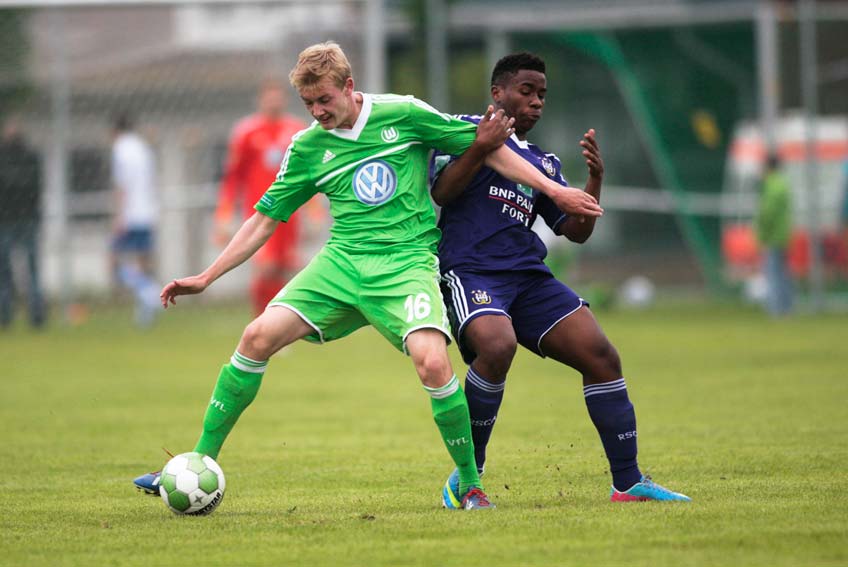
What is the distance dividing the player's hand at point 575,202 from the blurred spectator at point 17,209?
1377 centimetres

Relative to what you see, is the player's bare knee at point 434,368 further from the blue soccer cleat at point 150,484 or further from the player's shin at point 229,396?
the blue soccer cleat at point 150,484

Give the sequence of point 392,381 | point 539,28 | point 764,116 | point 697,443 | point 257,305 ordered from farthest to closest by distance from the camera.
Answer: point 539,28, point 764,116, point 257,305, point 392,381, point 697,443

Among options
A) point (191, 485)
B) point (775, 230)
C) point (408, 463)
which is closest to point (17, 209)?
point (775, 230)

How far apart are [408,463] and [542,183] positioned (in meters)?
2.22

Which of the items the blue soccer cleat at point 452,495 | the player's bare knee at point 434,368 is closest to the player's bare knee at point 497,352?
the player's bare knee at point 434,368

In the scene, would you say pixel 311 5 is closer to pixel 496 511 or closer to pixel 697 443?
pixel 697 443

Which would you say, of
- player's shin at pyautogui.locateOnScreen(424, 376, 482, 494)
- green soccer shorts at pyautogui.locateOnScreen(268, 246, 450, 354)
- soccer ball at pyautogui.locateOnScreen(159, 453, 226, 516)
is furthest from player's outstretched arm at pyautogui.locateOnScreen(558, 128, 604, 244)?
soccer ball at pyautogui.locateOnScreen(159, 453, 226, 516)

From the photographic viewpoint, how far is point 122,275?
18469 millimetres

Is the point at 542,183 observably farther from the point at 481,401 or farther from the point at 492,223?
the point at 481,401

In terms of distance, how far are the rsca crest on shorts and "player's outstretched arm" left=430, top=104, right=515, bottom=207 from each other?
0.45 meters

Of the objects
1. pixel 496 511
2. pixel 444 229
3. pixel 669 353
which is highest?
pixel 444 229

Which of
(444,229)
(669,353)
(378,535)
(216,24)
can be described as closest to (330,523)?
(378,535)

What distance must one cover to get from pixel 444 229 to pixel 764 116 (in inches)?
565

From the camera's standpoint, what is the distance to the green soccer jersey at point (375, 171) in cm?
621
